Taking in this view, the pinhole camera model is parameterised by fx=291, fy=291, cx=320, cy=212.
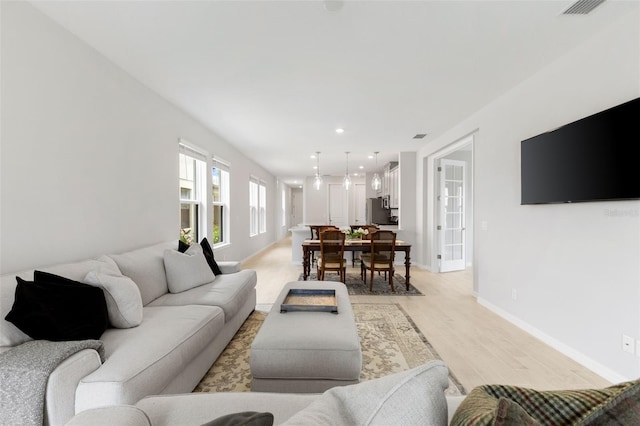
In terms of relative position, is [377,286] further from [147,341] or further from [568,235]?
[147,341]

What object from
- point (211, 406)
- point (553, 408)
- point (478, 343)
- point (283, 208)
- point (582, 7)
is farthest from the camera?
point (283, 208)

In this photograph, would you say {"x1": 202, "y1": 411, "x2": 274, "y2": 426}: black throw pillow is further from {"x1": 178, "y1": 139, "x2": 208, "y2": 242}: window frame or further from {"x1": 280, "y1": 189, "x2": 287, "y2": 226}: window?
{"x1": 280, "y1": 189, "x2": 287, "y2": 226}: window

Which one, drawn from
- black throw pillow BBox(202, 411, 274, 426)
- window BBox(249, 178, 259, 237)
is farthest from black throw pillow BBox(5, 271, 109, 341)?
window BBox(249, 178, 259, 237)

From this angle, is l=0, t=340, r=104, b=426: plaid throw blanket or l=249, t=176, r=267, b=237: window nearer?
l=0, t=340, r=104, b=426: plaid throw blanket

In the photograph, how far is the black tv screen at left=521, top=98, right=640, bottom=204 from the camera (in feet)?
6.61

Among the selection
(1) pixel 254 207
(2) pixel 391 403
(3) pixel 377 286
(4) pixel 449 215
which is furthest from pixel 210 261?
(1) pixel 254 207

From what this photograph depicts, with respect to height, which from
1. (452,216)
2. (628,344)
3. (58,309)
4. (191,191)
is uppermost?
(191,191)

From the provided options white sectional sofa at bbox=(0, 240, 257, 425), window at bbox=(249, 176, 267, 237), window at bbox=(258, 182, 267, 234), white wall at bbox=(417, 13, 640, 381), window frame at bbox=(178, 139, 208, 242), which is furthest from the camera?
window at bbox=(258, 182, 267, 234)

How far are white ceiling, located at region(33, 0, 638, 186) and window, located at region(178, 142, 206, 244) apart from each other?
0.76m

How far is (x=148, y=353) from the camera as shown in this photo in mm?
1583

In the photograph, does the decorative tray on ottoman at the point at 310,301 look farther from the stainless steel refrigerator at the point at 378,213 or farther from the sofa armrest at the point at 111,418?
the stainless steel refrigerator at the point at 378,213

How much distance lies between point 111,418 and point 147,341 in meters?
1.03

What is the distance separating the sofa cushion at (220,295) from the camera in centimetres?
248

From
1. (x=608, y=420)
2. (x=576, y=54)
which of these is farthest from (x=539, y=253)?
(x=608, y=420)
